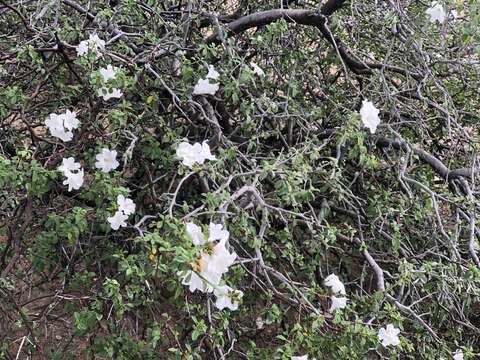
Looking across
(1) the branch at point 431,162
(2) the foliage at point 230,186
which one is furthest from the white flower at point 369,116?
(1) the branch at point 431,162

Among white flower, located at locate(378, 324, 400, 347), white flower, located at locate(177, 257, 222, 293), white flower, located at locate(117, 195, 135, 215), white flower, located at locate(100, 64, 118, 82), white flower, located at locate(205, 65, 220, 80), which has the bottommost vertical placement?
white flower, located at locate(378, 324, 400, 347)

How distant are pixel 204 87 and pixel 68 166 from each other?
57cm

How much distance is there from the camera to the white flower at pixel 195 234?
1614 millimetres

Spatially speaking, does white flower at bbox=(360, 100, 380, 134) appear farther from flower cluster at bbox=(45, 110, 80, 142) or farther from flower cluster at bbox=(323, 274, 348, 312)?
flower cluster at bbox=(45, 110, 80, 142)

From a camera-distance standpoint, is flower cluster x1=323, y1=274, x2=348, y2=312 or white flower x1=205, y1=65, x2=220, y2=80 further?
white flower x1=205, y1=65, x2=220, y2=80

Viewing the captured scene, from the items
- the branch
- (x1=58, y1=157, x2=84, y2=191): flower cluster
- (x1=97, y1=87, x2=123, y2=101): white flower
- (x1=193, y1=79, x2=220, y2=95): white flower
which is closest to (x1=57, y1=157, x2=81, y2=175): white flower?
(x1=58, y1=157, x2=84, y2=191): flower cluster

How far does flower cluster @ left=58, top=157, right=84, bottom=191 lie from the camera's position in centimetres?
200

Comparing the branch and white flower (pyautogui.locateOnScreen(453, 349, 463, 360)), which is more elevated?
the branch

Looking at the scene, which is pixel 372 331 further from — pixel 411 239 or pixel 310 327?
pixel 411 239

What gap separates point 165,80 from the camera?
2410 millimetres

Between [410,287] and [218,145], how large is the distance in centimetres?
86

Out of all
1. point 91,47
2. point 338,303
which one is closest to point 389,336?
point 338,303

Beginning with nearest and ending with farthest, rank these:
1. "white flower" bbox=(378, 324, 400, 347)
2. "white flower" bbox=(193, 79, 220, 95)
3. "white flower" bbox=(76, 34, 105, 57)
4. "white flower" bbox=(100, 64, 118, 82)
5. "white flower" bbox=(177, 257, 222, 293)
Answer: "white flower" bbox=(177, 257, 222, 293), "white flower" bbox=(378, 324, 400, 347), "white flower" bbox=(100, 64, 118, 82), "white flower" bbox=(76, 34, 105, 57), "white flower" bbox=(193, 79, 220, 95)

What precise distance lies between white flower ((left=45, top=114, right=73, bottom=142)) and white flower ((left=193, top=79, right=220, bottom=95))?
1.56ft
